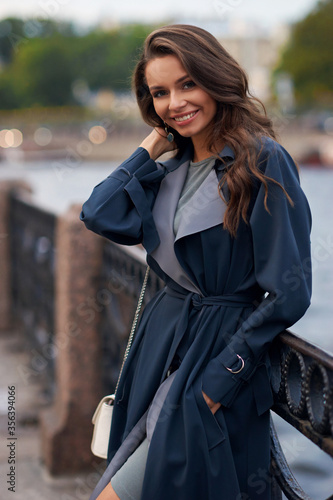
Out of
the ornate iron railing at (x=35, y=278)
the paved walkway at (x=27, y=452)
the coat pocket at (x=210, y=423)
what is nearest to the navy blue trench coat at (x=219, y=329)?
the coat pocket at (x=210, y=423)

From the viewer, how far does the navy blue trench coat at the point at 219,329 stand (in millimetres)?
1950

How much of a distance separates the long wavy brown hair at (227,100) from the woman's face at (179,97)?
0.03 metres

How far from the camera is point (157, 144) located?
2.49 meters

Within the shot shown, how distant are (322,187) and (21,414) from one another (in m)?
36.2

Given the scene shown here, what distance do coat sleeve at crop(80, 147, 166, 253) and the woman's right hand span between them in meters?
0.07

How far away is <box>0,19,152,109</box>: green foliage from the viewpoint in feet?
232

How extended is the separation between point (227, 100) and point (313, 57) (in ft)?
189

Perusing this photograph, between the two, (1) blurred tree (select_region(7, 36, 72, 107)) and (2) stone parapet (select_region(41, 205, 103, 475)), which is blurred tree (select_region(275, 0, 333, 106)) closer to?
(1) blurred tree (select_region(7, 36, 72, 107))

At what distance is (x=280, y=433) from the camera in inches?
323

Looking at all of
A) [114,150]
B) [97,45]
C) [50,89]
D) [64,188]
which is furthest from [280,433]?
[97,45]

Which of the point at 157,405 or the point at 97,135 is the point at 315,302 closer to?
the point at 157,405

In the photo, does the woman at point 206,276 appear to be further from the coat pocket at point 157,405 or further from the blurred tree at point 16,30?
the blurred tree at point 16,30

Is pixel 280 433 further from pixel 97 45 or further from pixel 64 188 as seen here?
pixel 97 45

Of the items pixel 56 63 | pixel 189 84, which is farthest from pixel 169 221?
pixel 56 63
